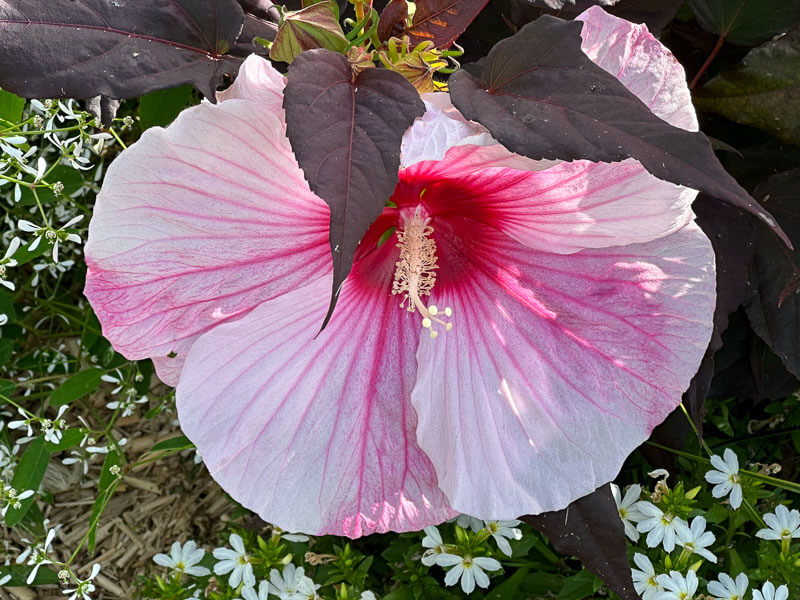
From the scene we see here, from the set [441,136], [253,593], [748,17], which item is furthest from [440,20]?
[253,593]

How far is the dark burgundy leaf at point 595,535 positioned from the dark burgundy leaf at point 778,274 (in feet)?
1.03

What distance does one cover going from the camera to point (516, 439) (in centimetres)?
77

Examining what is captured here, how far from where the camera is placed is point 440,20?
0.72m

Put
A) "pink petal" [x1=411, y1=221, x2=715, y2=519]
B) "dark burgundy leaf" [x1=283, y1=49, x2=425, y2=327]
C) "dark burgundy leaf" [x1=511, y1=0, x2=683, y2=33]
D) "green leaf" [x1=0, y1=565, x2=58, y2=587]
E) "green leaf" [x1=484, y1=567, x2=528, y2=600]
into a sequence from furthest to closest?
1. "green leaf" [x1=0, y1=565, x2=58, y2=587]
2. "green leaf" [x1=484, y1=567, x2=528, y2=600]
3. "dark burgundy leaf" [x1=511, y1=0, x2=683, y2=33]
4. "pink petal" [x1=411, y1=221, x2=715, y2=519]
5. "dark burgundy leaf" [x1=283, y1=49, x2=425, y2=327]

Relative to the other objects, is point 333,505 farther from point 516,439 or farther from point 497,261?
point 497,261

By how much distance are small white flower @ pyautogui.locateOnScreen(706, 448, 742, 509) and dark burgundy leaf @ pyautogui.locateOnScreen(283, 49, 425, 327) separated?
25.5 inches

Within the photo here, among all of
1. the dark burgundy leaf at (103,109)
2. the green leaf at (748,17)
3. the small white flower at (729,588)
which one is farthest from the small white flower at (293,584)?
the green leaf at (748,17)

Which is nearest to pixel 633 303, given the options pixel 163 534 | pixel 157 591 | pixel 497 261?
pixel 497 261

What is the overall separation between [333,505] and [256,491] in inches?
2.8

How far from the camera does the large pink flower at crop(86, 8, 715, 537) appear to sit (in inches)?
27.3

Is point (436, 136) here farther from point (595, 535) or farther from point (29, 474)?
point (29, 474)

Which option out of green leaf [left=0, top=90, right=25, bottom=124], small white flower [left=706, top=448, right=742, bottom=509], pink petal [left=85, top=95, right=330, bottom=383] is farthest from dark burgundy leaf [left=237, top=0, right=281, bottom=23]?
small white flower [left=706, top=448, right=742, bottom=509]

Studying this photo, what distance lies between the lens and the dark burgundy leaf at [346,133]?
53 cm

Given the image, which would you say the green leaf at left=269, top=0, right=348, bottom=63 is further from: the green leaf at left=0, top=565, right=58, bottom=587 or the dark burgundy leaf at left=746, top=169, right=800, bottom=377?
the green leaf at left=0, top=565, right=58, bottom=587
